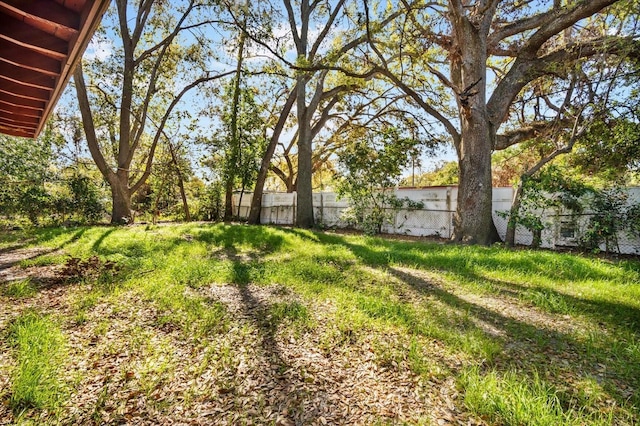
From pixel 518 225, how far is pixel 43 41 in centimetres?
948

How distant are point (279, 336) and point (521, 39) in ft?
35.9

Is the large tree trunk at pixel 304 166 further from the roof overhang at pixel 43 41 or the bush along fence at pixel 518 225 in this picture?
the roof overhang at pixel 43 41

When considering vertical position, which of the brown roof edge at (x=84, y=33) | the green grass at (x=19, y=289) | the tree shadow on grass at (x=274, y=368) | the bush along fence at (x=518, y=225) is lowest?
the tree shadow on grass at (x=274, y=368)

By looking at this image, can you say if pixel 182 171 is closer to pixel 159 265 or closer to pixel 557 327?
pixel 159 265

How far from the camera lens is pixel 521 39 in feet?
29.0

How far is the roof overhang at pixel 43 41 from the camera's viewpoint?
205 cm

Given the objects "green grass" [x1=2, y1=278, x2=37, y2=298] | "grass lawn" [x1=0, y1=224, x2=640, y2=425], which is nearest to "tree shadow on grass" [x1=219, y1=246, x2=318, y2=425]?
"grass lawn" [x1=0, y1=224, x2=640, y2=425]

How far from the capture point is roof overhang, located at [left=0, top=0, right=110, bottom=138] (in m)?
2.05

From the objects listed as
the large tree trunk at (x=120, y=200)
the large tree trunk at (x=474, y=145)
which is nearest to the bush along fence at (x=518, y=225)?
the large tree trunk at (x=474, y=145)

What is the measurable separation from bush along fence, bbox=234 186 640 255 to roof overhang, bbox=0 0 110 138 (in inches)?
301

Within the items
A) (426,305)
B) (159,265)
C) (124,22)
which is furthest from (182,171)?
(426,305)

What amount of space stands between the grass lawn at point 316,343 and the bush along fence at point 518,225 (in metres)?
2.24

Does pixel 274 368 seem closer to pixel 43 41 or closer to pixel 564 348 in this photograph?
pixel 564 348

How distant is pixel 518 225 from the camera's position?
7848 mm
